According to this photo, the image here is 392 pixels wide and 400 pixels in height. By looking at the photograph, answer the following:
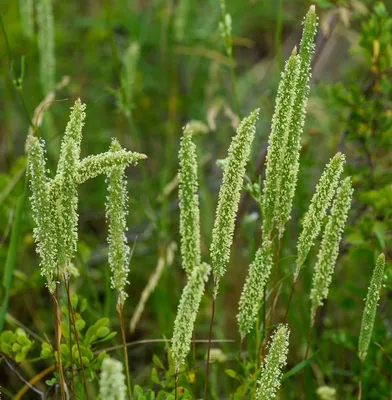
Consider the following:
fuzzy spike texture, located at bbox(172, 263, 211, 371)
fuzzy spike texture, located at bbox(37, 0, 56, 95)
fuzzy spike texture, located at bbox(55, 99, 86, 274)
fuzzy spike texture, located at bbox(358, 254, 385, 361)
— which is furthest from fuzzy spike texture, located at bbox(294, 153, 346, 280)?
fuzzy spike texture, located at bbox(37, 0, 56, 95)

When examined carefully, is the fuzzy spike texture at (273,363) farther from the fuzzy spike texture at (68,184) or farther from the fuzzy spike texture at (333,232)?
the fuzzy spike texture at (68,184)

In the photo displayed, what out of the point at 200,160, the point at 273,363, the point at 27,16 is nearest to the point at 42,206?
the point at 273,363

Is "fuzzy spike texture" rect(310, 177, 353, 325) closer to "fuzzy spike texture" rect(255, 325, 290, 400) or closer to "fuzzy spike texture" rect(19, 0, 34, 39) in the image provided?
"fuzzy spike texture" rect(255, 325, 290, 400)

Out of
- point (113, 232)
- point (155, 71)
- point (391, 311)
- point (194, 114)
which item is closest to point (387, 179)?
point (391, 311)

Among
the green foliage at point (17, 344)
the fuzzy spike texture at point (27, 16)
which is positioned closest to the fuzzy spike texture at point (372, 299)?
the green foliage at point (17, 344)

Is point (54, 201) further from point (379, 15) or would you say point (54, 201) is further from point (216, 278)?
point (379, 15)

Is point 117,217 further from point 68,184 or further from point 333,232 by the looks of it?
point 333,232
